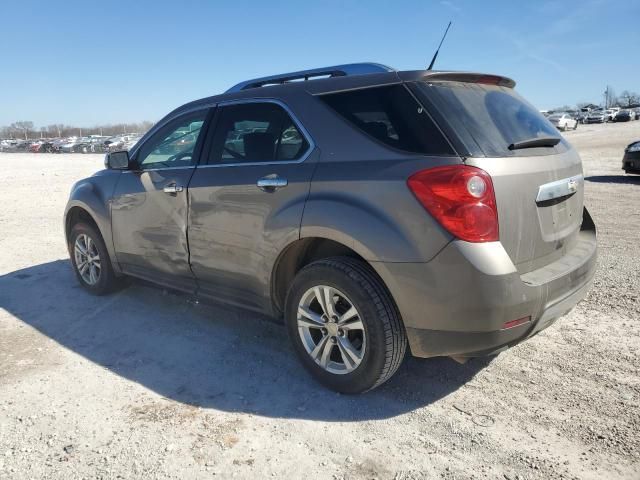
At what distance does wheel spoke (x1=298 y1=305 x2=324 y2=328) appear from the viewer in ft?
10.2

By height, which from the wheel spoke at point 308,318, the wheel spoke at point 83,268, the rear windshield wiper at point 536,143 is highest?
the rear windshield wiper at point 536,143

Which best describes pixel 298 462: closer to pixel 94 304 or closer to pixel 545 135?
pixel 545 135

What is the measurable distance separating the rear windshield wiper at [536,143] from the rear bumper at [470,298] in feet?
2.04

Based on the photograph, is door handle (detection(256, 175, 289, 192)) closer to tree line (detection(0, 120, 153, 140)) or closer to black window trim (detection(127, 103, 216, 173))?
black window trim (detection(127, 103, 216, 173))

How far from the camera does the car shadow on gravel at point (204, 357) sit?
3.02 meters

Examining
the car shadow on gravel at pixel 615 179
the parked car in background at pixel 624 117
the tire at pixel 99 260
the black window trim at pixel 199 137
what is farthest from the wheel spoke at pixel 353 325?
the parked car in background at pixel 624 117

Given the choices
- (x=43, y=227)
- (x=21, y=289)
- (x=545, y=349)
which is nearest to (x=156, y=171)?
(x=21, y=289)

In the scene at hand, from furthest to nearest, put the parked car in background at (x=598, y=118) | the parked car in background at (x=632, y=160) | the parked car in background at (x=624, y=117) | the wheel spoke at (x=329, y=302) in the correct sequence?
the parked car in background at (x=598, y=118)
the parked car in background at (x=624, y=117)
the parked car in background at (x=632, y=160)
the wheel spoke at (x=329, y=302)

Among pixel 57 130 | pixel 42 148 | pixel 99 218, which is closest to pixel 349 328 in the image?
pixel 99 218

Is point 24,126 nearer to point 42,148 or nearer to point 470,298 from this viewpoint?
point 42,148

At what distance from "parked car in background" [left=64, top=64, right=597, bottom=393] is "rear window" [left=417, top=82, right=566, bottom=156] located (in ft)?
0.04

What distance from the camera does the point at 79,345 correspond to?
12.9 ft

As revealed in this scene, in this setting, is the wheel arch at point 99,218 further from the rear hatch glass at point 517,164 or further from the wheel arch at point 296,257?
the rear hatch glass at point 517,164

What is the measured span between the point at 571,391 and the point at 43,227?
8.42 metres
